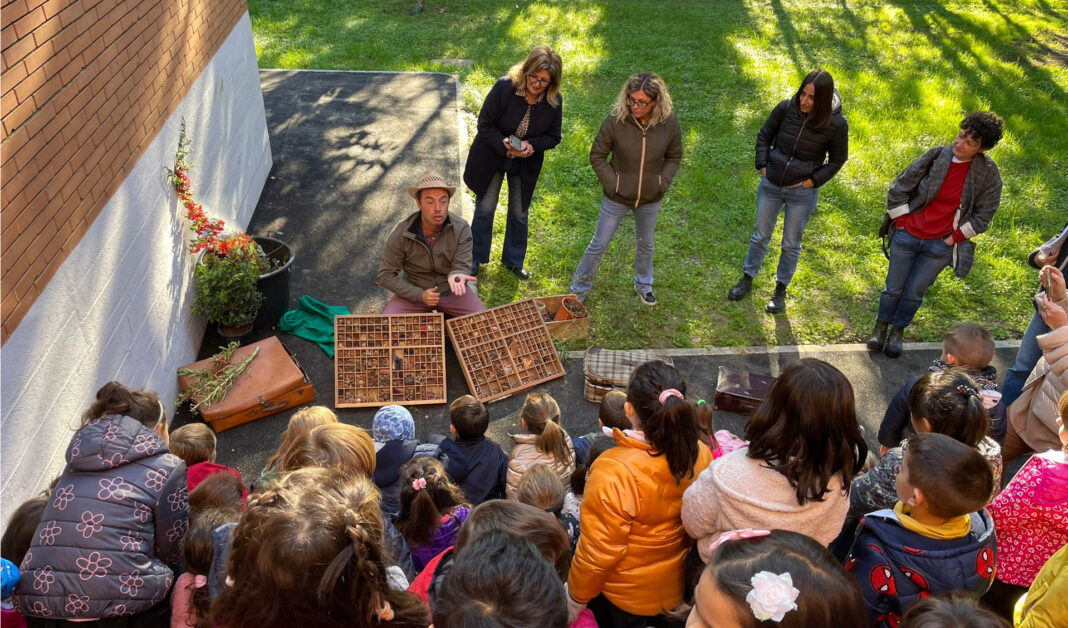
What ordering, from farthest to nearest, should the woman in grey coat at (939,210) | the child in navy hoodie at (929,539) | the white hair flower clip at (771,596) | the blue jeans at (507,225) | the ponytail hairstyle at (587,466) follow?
1. the blue jeans at (507,225)
2. the woman in grey coat at (939,210)
3. the ponytail hairstyle at (587,466)
4. the child in navy hoodie at (929,539)
5. the white hair flower clip at (771,596)

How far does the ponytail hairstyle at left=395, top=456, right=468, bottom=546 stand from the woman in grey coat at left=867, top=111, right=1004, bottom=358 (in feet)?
14.3

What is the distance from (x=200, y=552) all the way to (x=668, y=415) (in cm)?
197

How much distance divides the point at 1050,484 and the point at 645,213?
3.82 metres

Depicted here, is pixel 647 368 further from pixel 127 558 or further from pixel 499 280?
pixel 499 280

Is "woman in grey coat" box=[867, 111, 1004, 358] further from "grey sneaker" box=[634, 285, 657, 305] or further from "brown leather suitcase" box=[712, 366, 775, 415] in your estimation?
"grey sneaker" box=[634, 285, 657, 305]

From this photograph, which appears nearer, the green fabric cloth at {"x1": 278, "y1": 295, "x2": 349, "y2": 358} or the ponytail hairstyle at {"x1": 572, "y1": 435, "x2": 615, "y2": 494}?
the ponytail hairstyle at {"x1": 572, "y1": 435, "x2": 615, "y2": 494}

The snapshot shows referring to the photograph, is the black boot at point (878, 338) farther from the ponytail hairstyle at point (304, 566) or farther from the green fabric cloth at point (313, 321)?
the ponytail hairstyle at point (304, 566)

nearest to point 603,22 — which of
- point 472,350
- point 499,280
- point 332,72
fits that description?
point 332,72

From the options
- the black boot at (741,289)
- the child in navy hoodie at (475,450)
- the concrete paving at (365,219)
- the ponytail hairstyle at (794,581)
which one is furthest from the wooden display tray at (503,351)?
the ponytail hairstyle at (794,581)

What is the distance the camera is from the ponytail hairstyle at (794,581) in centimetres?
201

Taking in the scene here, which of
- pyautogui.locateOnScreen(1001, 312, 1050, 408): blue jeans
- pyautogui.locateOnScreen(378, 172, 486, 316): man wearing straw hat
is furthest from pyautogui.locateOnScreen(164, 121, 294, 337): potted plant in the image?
pyautogui.locateOnScreen(1001, 312, 1050, 408): blue jeans

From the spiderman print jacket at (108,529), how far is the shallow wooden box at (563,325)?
11.4ft

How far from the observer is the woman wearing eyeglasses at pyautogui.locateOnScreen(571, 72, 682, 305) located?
5.70 meters

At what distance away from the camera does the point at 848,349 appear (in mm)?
6480
